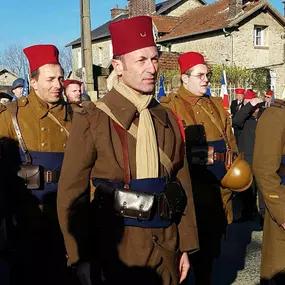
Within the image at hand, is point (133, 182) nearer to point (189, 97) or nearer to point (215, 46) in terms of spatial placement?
point (189, 97)

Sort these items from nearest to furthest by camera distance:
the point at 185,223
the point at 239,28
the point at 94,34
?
the point at 185,223 < the point at 239,28 < the point at 94,34

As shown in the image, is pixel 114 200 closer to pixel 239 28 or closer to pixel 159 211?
pixel 159 211

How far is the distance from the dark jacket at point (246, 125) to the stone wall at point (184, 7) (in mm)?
29918

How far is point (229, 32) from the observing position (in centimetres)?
2786

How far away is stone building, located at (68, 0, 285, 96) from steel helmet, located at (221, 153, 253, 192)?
67.1 ft

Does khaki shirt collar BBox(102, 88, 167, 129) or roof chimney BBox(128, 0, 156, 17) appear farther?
roof chimney BBox(128, 0, 156, 17)

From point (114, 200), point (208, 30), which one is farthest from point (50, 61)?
point (208, 30)

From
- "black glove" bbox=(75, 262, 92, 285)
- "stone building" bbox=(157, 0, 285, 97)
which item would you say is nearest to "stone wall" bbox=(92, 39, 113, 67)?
"stone building" bbox=(157, 0, 285, 97)

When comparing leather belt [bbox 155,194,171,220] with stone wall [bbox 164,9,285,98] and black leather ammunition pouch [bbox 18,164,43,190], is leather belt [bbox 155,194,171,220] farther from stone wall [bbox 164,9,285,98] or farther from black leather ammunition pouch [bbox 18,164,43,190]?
stone wall [bbox 164,9,285,98]

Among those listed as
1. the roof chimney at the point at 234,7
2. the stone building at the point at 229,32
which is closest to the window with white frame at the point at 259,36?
the stone building at the point at 229,32

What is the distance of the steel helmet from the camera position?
418 cm

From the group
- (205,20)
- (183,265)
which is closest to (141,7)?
(205,20)

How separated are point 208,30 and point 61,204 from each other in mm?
26931

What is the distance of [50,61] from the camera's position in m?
3.96
